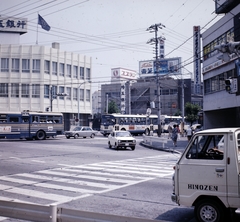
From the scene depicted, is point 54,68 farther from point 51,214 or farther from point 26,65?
point 51,214

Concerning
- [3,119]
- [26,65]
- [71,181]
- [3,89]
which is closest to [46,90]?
[26,65]

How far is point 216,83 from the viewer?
1305 inches

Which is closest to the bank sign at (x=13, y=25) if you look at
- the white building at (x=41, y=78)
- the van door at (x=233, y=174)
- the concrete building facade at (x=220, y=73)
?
the white building at (x=41, y=78)

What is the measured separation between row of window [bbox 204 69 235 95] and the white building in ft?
84.1

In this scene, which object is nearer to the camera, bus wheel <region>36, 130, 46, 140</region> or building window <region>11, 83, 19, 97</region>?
bus wheel <region>36, 130, 46, 140</region>

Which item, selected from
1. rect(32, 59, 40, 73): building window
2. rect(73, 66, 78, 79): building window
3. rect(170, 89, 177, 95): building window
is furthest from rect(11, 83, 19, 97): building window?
rect(170, 89, 177, 95): building window

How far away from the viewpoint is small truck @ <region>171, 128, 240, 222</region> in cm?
634

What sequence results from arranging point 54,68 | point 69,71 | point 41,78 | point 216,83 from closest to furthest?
point 216,83 → point 41,78 → point 54,68 → point 69,71

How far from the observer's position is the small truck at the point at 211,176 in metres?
6.34

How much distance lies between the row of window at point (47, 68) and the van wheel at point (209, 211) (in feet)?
177

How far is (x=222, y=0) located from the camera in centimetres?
3262

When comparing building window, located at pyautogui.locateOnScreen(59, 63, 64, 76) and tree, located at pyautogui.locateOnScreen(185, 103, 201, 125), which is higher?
building window, located at pyautogui.locateOnScreen(59, 63, 64, 76)

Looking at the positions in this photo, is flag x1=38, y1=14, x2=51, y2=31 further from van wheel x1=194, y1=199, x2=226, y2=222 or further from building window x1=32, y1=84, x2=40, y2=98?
building window x1=32, y1=84, x2=40, y2=98

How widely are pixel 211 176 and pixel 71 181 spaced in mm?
6802
